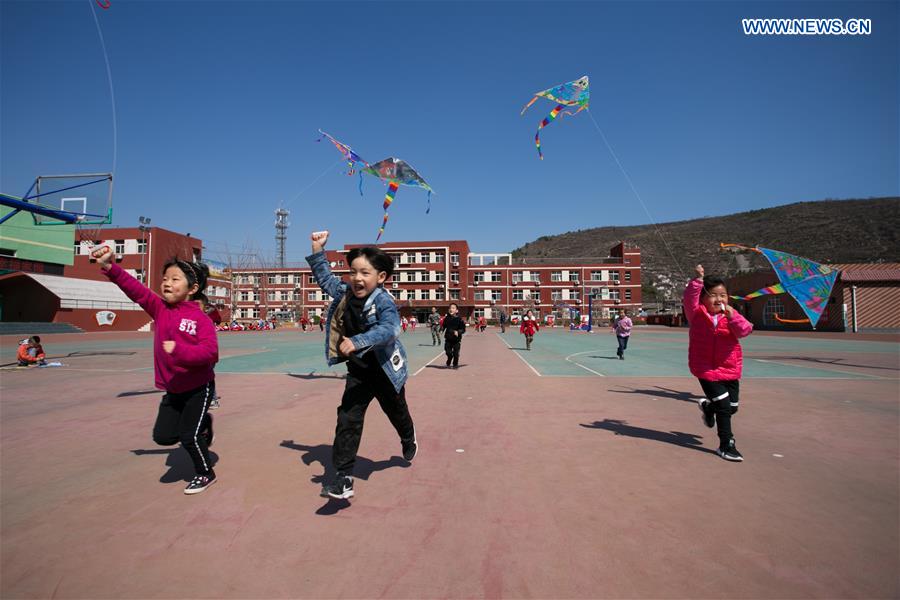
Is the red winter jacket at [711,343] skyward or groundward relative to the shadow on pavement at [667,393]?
skyward

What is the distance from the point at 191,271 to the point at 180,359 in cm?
86

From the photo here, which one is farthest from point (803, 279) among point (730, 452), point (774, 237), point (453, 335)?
point (774, 237)

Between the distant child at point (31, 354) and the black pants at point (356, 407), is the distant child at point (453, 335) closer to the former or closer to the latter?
the black pants at point (356, 407)

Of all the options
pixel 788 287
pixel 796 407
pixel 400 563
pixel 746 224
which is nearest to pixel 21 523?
pixel 400 563

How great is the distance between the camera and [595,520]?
321 cm

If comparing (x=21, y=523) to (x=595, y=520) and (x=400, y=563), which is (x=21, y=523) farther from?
(x=595, y=520)

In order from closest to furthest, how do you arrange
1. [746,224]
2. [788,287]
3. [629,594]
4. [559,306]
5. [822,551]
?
1. [629,594]
2. [822,551]
3. [788,287]
4. [559,306]
5. [746,224]

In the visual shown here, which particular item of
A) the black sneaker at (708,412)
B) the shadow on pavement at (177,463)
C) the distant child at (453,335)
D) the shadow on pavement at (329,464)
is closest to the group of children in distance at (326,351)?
the shadow on pavement at (329,464)

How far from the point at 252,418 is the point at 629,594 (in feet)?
18.3

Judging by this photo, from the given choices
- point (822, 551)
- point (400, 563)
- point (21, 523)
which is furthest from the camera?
point (21, 523)

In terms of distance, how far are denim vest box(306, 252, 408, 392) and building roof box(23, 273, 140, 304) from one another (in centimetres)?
3924

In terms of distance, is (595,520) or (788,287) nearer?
(595,520)

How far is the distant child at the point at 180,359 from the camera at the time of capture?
3662mm

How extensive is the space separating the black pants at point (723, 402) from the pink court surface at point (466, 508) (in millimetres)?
296
